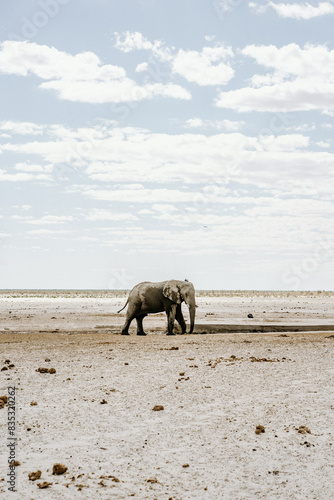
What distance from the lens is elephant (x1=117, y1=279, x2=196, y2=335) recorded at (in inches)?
947

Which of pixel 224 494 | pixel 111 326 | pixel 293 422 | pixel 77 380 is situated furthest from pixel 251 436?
pixel 111 326

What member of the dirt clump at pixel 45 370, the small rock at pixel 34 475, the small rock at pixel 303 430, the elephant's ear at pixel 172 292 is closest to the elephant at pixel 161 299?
the elephant's ear at pixel 172 292

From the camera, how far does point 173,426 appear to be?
8805 mm

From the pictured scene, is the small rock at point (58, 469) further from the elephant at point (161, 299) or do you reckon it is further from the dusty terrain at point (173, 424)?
the elephant at point (161, 299)

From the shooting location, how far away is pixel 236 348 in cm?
1739

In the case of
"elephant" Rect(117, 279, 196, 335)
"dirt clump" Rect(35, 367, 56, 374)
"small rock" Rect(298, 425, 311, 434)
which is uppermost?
"elephant" Rect(117, 279, 196, 335)

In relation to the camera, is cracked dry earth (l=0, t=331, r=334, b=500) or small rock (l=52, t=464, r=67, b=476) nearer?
cracked dry earth (l=0, t=331, r=334, b=500)

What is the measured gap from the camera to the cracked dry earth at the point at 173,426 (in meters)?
6.61

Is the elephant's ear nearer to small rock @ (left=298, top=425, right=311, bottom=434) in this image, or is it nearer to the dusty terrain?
the dusty terrain

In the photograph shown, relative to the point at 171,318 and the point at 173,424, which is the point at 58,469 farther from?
the point at 171,318

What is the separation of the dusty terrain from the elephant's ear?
7.87m

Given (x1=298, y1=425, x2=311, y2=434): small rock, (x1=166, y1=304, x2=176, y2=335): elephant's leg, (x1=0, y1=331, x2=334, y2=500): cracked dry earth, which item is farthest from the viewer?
(x1=166, y1=304, x2=176, y2=335): elephant's leg

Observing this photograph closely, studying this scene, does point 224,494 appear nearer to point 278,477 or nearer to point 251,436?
point 278,477

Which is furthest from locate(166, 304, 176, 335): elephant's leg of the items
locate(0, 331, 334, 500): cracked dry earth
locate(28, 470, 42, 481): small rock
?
locate(28, 470, 42, 481): small rock
